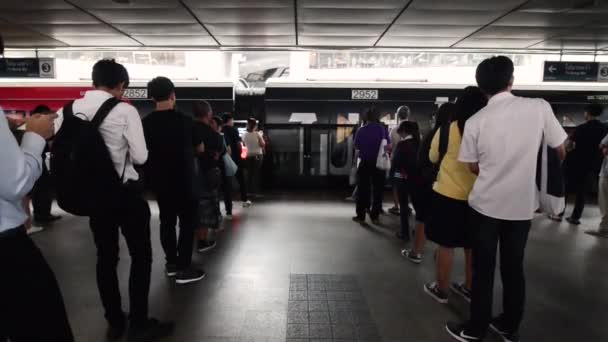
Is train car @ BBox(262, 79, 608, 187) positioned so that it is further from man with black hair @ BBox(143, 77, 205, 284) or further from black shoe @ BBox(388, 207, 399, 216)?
man with black hair @ BBox(143, 77, 205, 284)

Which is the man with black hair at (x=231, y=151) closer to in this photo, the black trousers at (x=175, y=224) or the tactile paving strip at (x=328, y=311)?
the black trousers at (x=175, y=224)

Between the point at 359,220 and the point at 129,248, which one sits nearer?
the point at 129,248

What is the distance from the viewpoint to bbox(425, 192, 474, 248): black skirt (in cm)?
286

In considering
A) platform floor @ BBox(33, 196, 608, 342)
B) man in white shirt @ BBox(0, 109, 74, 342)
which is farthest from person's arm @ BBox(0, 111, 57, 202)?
platform floor @ BBox(33, 196, 608, 342)

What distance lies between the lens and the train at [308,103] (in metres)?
8.51

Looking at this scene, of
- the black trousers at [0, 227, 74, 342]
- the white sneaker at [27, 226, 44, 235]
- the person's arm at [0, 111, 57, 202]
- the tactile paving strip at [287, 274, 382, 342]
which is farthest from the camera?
the white sneaker at [27, 226, 44, 235]

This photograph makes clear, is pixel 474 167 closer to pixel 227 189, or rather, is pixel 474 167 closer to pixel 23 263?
pixel 23 263

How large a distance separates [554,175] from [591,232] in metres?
4.26

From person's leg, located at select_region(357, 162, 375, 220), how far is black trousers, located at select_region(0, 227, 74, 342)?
4.63 meters

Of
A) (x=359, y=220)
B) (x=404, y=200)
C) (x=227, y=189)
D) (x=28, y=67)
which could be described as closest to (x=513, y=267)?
(x=404, y=200)

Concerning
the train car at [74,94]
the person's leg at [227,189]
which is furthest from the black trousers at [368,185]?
the train car at [74,94]

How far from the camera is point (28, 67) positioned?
814cm

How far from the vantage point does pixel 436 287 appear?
3.33 metres

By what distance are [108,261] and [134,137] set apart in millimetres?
849
